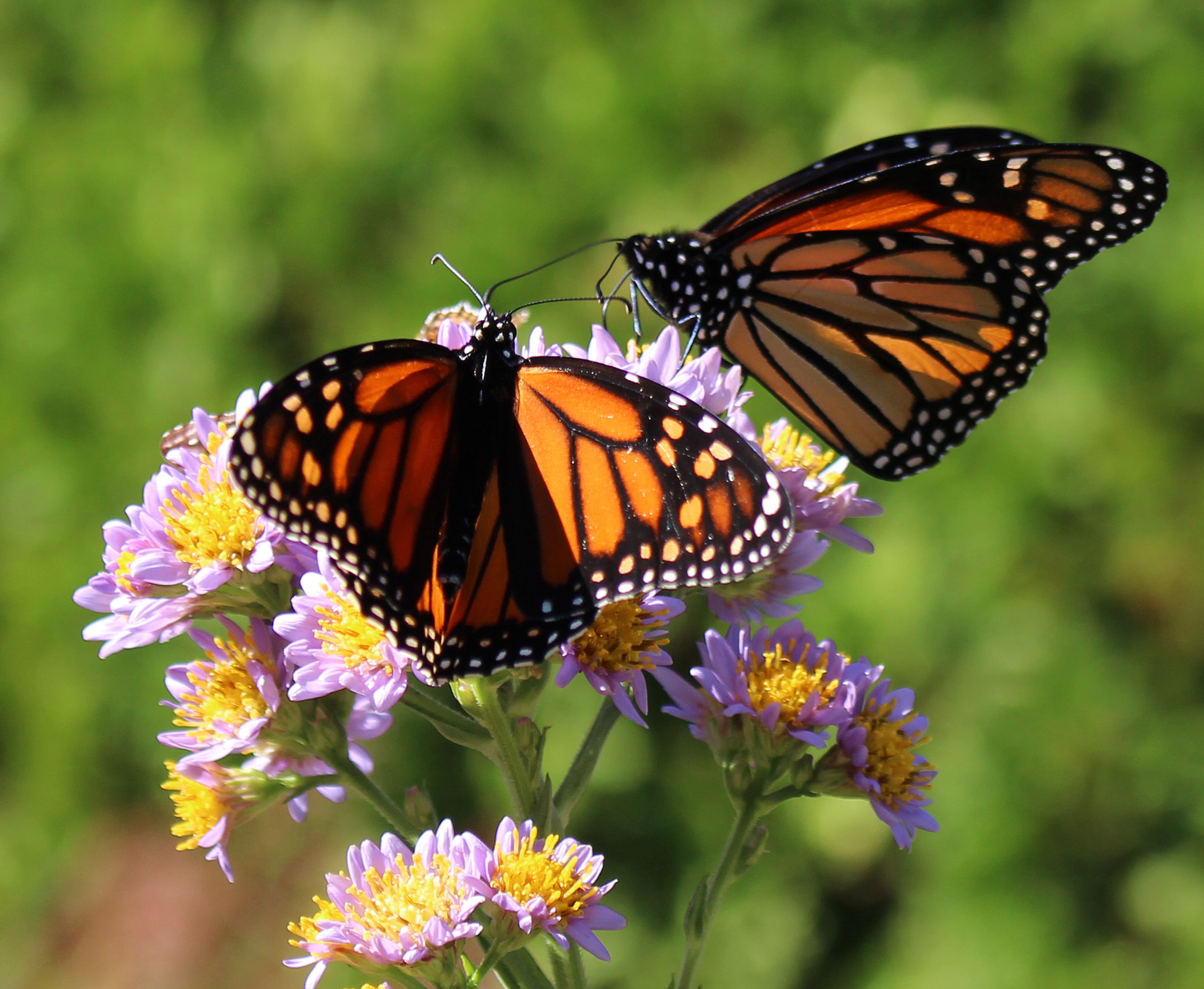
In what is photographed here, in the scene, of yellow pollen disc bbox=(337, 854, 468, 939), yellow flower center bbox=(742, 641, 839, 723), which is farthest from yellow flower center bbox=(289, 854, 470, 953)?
yellow flower center bbox=(742, 641, 839, 723)

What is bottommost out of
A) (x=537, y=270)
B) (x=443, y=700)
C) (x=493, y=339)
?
(x=443, y=700)

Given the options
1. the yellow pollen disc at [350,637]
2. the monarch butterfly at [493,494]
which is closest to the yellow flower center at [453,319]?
the monarch butterfly at [493,494]

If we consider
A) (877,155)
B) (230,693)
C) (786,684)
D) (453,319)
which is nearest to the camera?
(230,693)

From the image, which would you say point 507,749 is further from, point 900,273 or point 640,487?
point 900,273

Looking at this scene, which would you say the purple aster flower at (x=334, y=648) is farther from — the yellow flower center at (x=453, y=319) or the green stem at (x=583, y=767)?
the yellow flower center at (x=453, y=319)

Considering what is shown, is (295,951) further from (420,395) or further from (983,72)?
(983,72)

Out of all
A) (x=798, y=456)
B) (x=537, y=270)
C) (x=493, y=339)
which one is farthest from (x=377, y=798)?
(x=537, y=270)

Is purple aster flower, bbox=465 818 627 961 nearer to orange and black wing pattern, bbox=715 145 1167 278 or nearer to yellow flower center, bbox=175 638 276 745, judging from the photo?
yellow flower center, bbox=175 638 276 745
